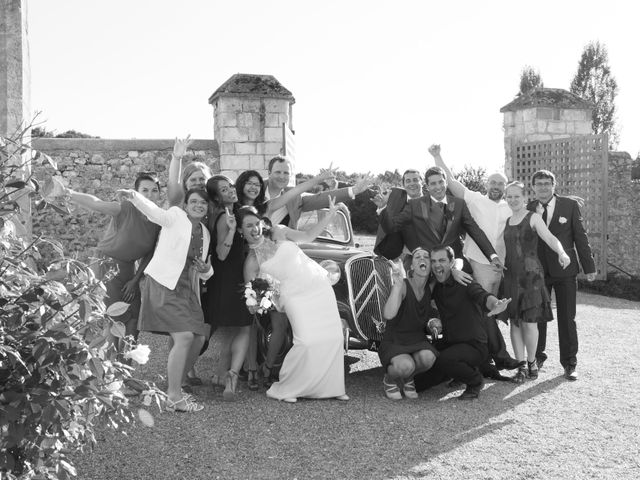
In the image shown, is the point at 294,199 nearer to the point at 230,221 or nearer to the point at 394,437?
the point at 230,221

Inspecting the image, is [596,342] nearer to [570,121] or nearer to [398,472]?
[398,472]

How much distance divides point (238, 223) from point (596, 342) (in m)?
4.90

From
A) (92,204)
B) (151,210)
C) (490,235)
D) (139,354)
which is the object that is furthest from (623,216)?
(139,354)

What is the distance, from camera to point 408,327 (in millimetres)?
6156

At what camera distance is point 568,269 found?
6953 mm

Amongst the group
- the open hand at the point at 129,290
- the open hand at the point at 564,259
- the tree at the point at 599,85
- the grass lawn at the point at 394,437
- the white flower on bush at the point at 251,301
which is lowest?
the grass lawn at the point at 394,437

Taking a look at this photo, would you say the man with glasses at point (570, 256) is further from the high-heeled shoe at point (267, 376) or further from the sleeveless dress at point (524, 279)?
the high-heeled shoe at point (267, 376)

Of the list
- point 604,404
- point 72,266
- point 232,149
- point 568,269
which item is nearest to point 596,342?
point 568,269

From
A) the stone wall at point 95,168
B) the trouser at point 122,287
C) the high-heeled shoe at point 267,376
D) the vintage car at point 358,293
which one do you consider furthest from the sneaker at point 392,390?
the stone wall at point 95,168

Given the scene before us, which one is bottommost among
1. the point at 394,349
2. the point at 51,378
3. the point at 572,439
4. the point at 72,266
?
the point at 572,439

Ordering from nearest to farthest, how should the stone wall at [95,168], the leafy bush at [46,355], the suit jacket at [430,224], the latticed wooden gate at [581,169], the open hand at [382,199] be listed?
A: the leafy bush at [46,355], the suit jacket at [430,224], the open hand at [382,199], the stone wall at [95,168], the latticed wooden gate at [581,169]

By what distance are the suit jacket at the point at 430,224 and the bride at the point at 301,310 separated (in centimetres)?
69

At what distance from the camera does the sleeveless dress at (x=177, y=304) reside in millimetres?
5590

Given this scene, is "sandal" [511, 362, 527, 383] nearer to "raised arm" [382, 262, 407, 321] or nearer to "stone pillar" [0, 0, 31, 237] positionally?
"raised arm" [382, 262, 407, 321]
